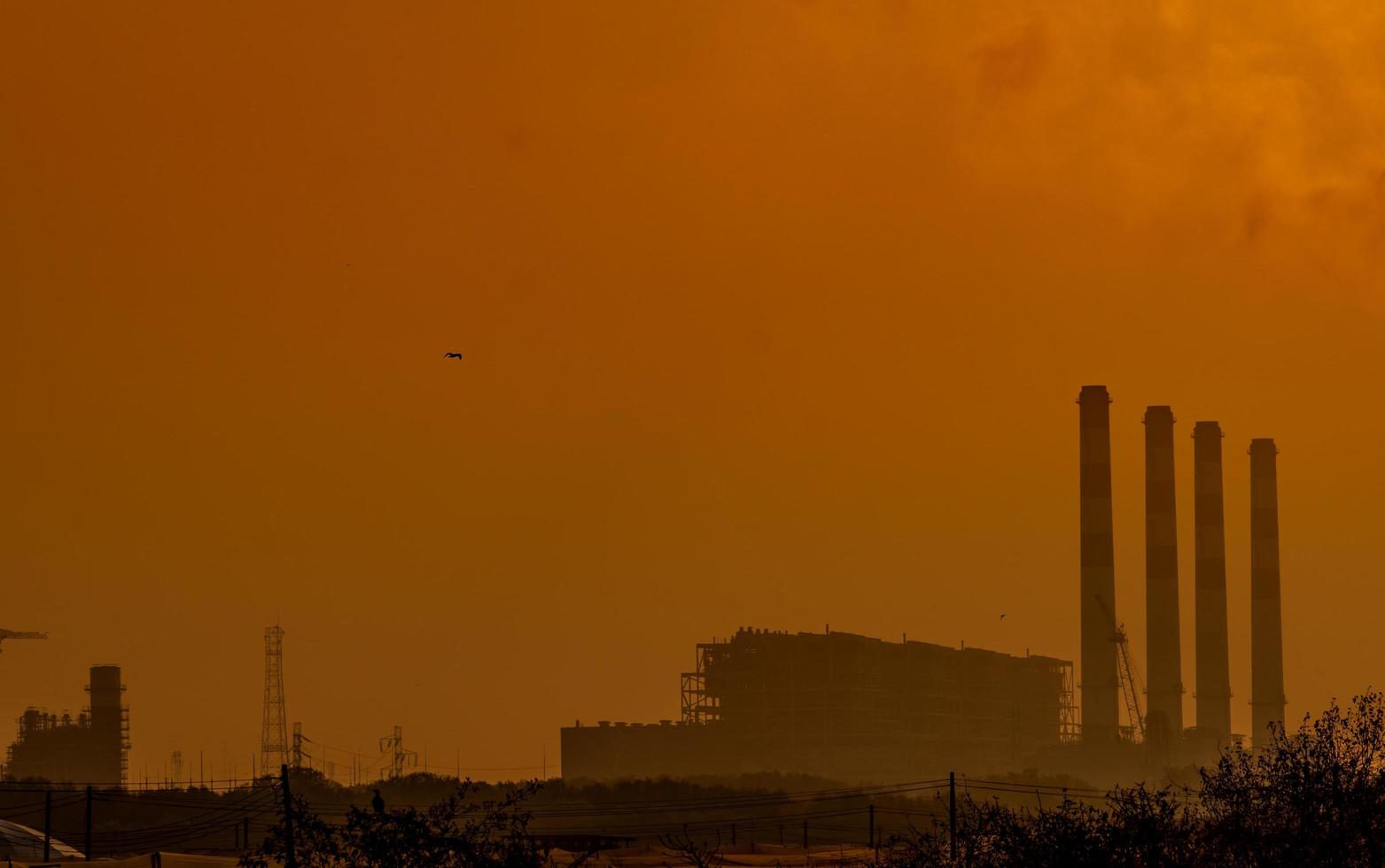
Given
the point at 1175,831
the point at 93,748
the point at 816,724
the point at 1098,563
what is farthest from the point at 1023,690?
the point at 1175,831

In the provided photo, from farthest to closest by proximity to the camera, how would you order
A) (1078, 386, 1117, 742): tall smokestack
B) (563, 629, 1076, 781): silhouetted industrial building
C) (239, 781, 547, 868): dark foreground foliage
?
(563, 629, 1076, 781): silhouetted industrial building
(1078, 386, 1117, 742): tall smokestack
(239, 781, 547, 868): dark foreground foliage

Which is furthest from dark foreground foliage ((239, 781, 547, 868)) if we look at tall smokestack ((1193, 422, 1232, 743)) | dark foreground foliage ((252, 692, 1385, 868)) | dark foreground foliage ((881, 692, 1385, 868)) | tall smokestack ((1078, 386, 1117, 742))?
tall smokestack ((1193, 422, 1232, 743))

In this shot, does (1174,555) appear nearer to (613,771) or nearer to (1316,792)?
(613,771)

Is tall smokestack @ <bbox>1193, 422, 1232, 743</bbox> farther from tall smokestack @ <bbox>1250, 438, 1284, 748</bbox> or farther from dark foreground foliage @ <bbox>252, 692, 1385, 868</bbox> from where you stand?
dark foreground foliage @ <bbox>252, 692, 1385, 868</bbox>

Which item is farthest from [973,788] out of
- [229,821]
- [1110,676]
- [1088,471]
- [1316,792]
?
[1316,792]

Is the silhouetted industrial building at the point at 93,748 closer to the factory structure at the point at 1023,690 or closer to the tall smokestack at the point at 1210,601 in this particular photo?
the factory structure at the point at 1023,690

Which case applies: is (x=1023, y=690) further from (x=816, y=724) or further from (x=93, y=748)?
(x=93, y=748)
